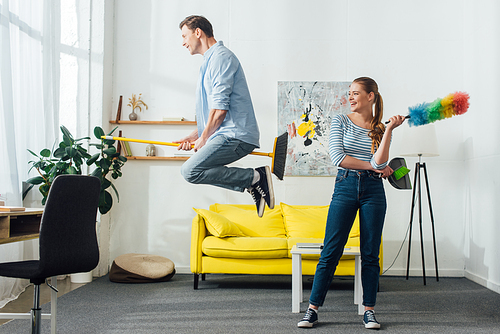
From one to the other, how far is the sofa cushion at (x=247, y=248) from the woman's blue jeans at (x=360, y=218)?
1.19 metres

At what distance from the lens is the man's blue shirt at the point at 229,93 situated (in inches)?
101

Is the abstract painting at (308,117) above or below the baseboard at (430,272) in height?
above

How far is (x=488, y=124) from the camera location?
4355 millimetres

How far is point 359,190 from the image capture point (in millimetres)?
2658

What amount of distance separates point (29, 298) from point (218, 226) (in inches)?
68.3

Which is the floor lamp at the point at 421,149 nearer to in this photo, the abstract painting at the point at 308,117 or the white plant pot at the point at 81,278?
the abstract painting at the point at 308,117

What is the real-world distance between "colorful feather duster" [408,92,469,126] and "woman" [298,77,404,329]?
23 centimetres

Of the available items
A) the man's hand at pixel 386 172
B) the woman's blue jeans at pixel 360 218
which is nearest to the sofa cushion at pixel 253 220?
the woman's blue jeans at pixel 360 218

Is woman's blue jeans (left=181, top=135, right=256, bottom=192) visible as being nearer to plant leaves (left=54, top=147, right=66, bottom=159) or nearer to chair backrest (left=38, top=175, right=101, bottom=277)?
chair backrest (left=38, top=175, right=101, bottom=277)

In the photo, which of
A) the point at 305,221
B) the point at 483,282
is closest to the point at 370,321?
the point at 305,221

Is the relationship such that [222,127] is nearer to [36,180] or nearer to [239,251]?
[239,251]

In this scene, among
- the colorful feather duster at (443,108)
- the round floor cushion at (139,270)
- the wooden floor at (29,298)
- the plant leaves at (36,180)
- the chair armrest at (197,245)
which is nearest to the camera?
the colorful feather duster at (443,108)

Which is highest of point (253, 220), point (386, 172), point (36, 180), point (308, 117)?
point (308, 117)

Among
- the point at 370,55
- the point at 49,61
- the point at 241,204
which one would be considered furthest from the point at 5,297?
the point at 370,55
